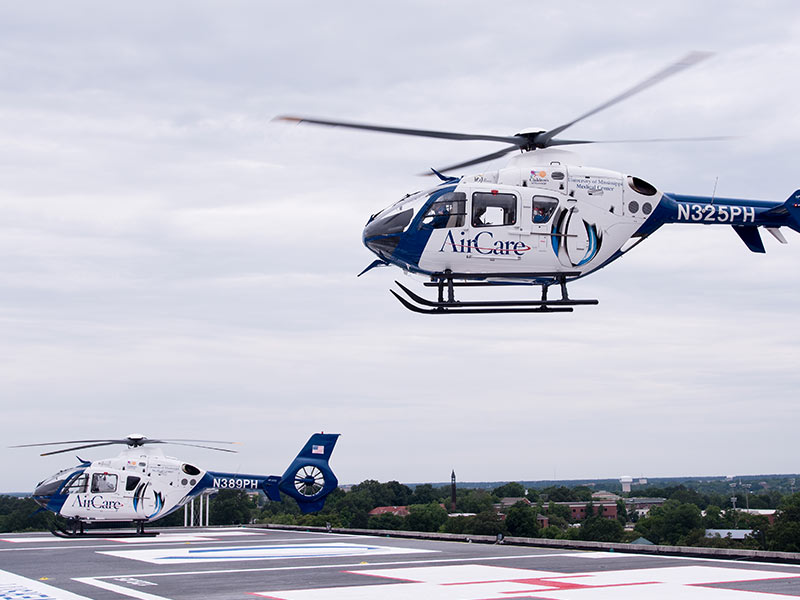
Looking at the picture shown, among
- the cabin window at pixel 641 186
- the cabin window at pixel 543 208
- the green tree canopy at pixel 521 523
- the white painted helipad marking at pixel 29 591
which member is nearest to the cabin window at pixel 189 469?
the white painted helipad marking at pixel 29 591

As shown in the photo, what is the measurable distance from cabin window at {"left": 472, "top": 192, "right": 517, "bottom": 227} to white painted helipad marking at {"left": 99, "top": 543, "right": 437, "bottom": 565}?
12.5m

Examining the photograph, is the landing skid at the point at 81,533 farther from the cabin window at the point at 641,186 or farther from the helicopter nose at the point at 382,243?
the cabin window at the point at 641,186

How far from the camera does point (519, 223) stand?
22.9 metres

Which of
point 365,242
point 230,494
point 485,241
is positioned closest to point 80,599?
point 365,242

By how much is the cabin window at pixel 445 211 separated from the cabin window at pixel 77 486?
877 inches

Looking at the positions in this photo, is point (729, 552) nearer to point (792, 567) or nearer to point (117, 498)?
point (792, 567)

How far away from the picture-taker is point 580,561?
26.0 m

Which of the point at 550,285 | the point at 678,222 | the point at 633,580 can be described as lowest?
the point at 633,580

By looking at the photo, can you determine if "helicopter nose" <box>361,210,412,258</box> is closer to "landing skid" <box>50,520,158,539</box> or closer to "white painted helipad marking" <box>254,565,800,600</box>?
"white painted helipad marking" <box>254,565,800,600</box>

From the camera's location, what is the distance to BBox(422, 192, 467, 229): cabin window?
22.6 m

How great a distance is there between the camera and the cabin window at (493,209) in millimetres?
22688

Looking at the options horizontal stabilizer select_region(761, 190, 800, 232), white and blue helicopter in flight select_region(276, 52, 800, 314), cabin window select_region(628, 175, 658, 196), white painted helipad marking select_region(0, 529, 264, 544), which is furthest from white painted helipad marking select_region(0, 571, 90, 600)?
horizontal stabilizer select_region(761, 190, 800, 232)

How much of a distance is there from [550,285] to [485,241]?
271 centimetres

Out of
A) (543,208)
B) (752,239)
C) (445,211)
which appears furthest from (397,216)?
(752,239)
